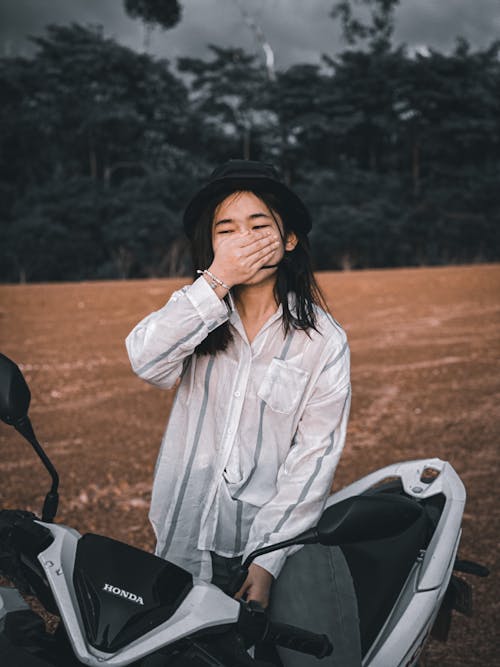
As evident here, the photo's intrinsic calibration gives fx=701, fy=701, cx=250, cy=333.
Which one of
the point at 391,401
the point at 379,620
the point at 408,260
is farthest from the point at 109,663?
the point at 408,260

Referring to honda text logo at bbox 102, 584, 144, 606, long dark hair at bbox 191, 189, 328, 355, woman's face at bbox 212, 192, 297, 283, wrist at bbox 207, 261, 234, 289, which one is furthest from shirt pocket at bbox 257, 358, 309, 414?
honda text logo at bbox 102, 584, 144, 606

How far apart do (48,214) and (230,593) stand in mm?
25148

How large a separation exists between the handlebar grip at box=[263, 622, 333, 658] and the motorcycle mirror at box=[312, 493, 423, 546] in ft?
0.51

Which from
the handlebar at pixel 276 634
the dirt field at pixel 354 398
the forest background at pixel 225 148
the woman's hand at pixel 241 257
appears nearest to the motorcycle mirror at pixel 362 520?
the handlebar at pixel 276 634

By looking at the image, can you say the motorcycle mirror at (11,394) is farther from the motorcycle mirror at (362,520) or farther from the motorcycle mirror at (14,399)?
the motorcycle mirror at (362,520)

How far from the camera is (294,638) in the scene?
1219mm

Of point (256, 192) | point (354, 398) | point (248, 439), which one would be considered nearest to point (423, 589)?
point (248, 439)

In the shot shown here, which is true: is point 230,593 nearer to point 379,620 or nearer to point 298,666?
point 298,666

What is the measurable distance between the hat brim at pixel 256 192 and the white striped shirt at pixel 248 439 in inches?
9.4

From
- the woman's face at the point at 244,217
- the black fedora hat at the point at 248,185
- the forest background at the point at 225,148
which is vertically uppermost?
the forest background at the point at 225,148

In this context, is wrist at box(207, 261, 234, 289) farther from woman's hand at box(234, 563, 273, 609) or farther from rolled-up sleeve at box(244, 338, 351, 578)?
woman's hand at box(234, 563, 273, 609)

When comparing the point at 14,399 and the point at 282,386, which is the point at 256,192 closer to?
the point at 282,386

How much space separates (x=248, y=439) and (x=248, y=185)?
2.19ft

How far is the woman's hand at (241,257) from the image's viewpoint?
158cm
